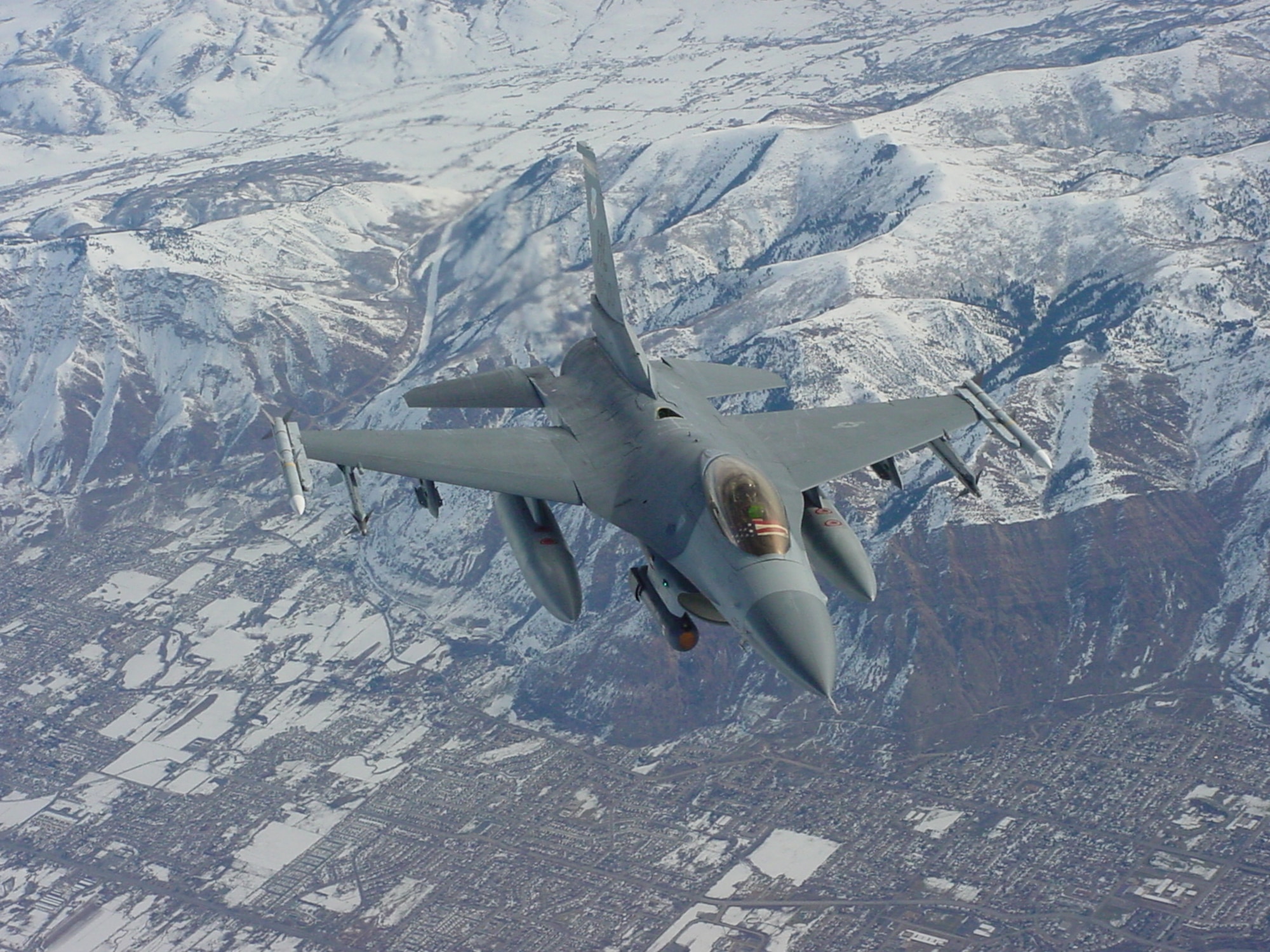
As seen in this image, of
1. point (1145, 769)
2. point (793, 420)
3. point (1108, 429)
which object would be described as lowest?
point (1145, 769)

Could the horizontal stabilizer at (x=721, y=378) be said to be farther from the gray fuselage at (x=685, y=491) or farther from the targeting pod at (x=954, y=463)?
the targeting pod at (x=954, y=463)

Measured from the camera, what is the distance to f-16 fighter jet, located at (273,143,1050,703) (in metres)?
40.7

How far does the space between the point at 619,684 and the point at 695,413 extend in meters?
130

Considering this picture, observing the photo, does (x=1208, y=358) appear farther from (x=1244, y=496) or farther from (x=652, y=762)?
(x=652, y=762)

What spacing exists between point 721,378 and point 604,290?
6.98 m

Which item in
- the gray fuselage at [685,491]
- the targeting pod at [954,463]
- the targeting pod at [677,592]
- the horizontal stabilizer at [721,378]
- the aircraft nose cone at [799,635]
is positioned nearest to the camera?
the aircraft nose cone at [799,635]

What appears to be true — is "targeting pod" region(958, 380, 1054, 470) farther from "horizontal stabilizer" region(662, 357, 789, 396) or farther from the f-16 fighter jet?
"horizontal stabilizer" region(662, 357, 789, 396)

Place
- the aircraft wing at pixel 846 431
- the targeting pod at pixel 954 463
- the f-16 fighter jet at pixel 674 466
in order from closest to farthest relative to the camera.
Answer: the f-16 fighter jet at pixel 674 466
the aircraft wing at pixel 846 431
the targeting pod at pixel 954 463

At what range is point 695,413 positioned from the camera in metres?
53.3

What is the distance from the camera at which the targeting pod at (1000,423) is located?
2041 inches

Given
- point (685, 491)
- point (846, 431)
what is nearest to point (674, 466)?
point (685, 491)

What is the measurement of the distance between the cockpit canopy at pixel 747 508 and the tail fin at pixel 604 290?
49.1ft

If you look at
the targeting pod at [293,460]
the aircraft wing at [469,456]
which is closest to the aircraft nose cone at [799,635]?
the aircraft wing at [469,456]

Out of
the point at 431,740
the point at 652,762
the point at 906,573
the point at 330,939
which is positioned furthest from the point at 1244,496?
the point at 330,939
